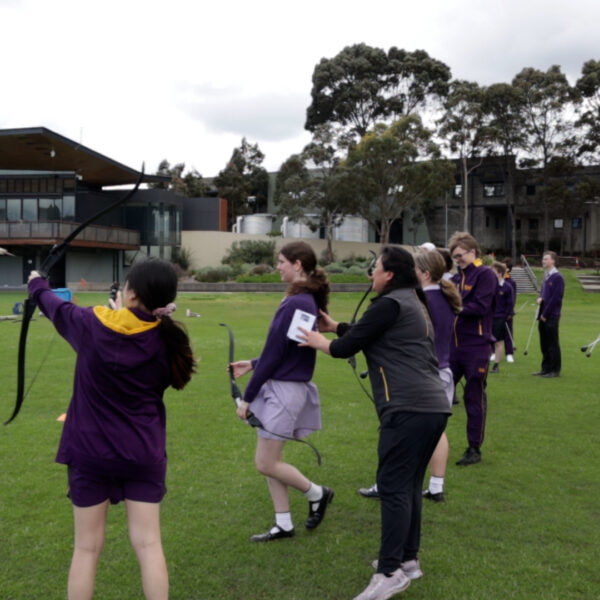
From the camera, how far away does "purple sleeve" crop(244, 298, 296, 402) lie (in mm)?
4012

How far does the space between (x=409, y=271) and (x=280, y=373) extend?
105cm

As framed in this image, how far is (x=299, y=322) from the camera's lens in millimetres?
3893

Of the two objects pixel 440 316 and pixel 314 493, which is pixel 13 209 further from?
pixel 314 493

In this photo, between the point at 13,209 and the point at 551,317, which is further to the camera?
the point at 13,209

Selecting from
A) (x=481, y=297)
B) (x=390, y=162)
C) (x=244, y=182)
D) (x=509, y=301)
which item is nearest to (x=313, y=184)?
(x=390, y=162)

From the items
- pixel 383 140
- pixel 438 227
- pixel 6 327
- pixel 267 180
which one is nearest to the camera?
pixel 6 327

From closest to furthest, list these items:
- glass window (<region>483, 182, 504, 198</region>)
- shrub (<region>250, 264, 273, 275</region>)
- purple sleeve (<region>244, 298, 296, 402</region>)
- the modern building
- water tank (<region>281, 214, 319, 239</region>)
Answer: purple sleeve (<region>244, 298, 296, 402</region>) → shrub (<region>250, 264, 273, 275</region>) → the modern building → water tank (<region>281, 214, 319, 239</region>) → glass window (<region>483, 182, 504, 198</region>)

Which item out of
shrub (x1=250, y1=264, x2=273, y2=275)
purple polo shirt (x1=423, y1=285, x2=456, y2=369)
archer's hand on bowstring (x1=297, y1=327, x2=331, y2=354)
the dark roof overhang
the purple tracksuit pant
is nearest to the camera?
archer's hand on bowstring (x1=297, y1=327, x2=331, y2=354)

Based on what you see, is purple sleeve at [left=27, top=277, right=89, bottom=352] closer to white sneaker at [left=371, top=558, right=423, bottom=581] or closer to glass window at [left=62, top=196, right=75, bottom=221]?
white sneaker at [left=371, top=558, right=423, bottom=581]

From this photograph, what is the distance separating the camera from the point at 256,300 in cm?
3403

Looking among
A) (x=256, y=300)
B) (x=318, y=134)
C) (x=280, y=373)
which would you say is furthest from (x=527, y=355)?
(x=318, y=134)

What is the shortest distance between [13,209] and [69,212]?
414 centimetres

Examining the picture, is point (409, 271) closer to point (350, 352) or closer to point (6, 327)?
point (350, 352)

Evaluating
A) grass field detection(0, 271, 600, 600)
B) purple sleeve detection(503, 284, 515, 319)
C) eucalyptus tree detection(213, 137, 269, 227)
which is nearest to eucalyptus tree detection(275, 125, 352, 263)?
eucalyptus tree detection(213, 137, 269, 227)
